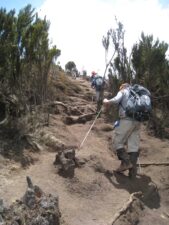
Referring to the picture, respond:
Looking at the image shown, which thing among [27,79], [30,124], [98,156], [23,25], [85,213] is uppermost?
[23,25]

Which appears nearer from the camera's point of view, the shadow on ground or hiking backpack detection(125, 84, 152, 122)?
the shadow on ground

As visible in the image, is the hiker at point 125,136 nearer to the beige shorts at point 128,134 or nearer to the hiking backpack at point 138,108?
the beige shorts at point 128,134

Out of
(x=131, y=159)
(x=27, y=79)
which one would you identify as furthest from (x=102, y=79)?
(x=131, y=159)

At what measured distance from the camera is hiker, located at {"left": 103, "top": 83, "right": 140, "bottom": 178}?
7.67 metres

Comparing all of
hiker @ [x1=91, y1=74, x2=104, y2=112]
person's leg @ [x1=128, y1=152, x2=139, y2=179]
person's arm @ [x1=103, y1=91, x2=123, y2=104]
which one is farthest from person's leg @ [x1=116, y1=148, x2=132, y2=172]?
hiker @ [x1=91, y1=74, x2=104, y2=112]

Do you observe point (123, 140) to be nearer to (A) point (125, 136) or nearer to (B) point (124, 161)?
(A) point (125, 136)

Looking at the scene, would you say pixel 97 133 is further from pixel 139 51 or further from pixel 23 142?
pixel 139 51

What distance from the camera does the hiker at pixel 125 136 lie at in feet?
25.2

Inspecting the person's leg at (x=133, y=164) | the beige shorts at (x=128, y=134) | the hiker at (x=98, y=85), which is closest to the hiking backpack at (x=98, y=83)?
the hiker at (x=98, y=85)

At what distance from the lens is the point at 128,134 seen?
7.85 meters

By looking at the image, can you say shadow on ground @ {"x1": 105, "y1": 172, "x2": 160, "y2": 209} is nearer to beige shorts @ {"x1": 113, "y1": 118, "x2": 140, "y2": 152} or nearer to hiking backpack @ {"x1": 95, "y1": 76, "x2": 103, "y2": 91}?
beige shorts @ {"x1": 113, "y1": 118, "x2": 140, "y2": 152}

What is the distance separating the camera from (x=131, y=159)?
779 cm

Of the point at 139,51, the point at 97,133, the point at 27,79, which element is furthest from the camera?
the point at 139,51

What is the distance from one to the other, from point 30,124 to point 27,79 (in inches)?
47.0
